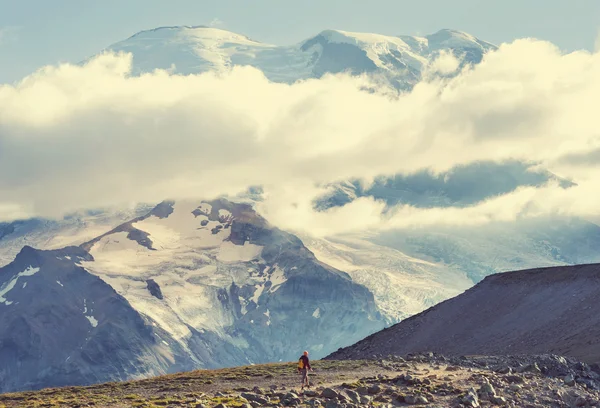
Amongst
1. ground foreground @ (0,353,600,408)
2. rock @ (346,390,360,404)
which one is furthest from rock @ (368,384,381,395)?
rock @ (346,390,360,404)

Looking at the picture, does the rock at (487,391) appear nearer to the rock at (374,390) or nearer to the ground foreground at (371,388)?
the ground foreground at (371,388)

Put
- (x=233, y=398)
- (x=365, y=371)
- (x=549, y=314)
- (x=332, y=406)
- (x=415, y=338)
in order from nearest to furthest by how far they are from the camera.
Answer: (x=332, y=406)
(x=233, y=398)
(x=365, y=371)
(x=549, y=314)
(x=415, y=338)

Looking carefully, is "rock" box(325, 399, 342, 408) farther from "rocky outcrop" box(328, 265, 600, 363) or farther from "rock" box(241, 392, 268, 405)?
"rocky outcrop" box(328, 265, 600, 363)

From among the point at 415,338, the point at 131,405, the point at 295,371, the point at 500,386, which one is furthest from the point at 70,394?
the point at 415,338

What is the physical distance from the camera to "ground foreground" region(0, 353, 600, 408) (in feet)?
241

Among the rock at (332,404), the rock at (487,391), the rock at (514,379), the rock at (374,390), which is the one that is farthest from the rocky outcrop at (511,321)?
the rock at (332,404)

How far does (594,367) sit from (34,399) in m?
55.4

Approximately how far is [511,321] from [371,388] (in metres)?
79.1

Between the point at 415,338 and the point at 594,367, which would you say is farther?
the point at 415,338

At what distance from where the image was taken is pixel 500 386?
82.7 metres

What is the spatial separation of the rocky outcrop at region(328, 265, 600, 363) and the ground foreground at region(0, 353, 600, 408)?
28.5 meters

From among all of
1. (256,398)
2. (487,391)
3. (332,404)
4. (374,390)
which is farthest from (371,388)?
(256,398)

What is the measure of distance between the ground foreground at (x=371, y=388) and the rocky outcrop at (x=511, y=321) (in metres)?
28.5

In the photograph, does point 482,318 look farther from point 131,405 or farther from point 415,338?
point 131,405
